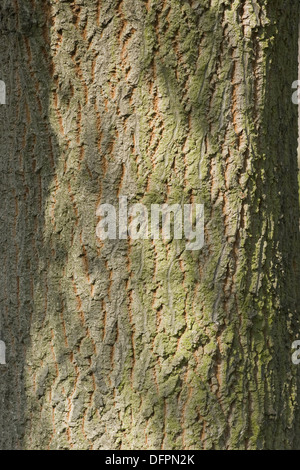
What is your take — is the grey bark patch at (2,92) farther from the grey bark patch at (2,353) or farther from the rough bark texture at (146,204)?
the grey bark patch at (2,353)

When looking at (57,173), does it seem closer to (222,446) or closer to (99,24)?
(99,24)

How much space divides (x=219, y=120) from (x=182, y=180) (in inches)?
8.2

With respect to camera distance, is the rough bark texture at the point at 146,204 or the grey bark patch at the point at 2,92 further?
the grey bark patch at the point at 2,92

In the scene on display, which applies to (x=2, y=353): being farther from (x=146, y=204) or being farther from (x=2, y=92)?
(x=2, y=92)

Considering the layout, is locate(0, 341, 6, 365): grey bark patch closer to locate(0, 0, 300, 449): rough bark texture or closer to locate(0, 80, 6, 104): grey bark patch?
locate(0, 0, 300, 449): rough bark texture

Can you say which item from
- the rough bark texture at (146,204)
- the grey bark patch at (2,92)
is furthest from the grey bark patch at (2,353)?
the grey bark patch at (2,92)

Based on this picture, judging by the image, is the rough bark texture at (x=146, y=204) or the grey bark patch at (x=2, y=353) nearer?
the rough bark texture at (x=146, y=204)

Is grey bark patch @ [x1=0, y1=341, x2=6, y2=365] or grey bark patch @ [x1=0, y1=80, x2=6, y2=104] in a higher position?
grey bark patch @ [x1=0, y1=80, x2=6, y2=104]

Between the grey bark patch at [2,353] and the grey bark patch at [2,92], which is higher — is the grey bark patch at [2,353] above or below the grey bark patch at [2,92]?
below

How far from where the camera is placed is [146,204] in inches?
64.4

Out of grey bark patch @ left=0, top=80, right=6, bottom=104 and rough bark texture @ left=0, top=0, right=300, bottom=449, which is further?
grey bark patch @ left=0, top=80, right=6, bottom=104

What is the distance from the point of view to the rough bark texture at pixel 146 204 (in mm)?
1614

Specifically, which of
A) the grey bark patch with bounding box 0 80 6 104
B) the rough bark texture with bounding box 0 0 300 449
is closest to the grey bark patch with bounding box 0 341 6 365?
the rough bark texture with bounding box 0 0 300 449

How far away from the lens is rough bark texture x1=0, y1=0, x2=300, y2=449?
1614 millimetres
